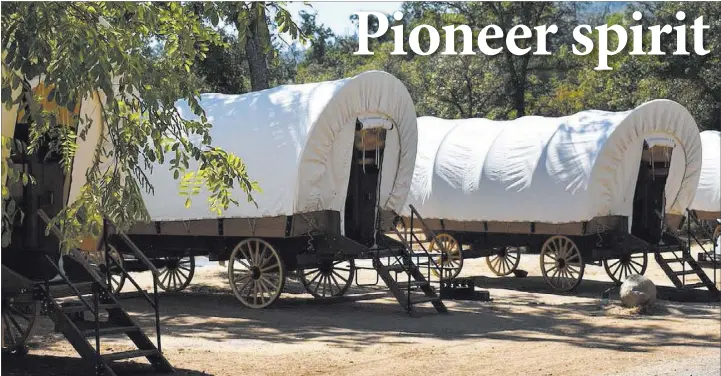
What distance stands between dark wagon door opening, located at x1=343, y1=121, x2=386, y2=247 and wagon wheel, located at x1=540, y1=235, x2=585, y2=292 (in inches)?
152

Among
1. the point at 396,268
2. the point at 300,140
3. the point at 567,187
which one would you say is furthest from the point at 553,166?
the point at 300,140

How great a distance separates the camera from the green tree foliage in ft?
21.2

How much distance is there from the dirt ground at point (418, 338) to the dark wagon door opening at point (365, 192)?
1044mm

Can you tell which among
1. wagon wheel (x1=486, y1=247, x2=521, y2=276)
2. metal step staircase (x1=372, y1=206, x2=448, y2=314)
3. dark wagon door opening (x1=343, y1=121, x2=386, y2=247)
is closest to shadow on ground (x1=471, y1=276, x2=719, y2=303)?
wagon wheel (x1=486, y1=247, x2=521, y2=276)

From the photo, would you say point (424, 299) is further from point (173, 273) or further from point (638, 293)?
point (173, 273)

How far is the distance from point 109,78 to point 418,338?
723cm

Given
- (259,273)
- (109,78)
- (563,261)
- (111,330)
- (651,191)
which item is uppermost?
(651,191)

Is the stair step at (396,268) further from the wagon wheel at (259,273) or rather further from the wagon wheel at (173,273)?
the wagon wheel at (173,273)

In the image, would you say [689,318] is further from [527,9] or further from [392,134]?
[527,9]

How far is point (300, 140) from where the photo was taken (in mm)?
14938

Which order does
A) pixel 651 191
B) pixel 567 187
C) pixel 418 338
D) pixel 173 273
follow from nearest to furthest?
pixel 418 338
pixel 567 187
pixel 173 273
pixel 651 191

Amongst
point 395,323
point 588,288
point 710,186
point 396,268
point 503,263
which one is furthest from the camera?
point 710,186

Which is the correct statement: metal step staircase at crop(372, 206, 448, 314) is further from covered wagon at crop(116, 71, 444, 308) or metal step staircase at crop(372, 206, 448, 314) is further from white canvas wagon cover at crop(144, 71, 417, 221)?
white canvas wagon cover at crop(144, 71, 417, 221)

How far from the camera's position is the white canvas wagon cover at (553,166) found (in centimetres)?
1786
